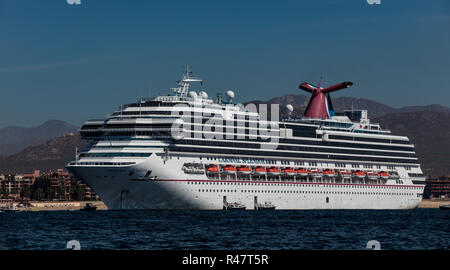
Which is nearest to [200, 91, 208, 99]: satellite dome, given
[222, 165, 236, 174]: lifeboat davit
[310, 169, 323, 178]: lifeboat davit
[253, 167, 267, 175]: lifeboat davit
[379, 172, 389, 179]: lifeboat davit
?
[222, 165, 236, 174]: lifeboat davit

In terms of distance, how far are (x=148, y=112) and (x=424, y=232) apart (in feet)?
130

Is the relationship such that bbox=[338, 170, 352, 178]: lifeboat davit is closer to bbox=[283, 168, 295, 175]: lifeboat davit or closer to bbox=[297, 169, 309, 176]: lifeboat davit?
bbox=[297, 169, 309, 176]: lifeboat davit

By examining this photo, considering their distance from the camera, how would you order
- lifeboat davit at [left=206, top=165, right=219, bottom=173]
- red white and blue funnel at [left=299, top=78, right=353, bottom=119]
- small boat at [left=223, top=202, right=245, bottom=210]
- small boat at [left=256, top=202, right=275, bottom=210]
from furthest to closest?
red white and blue funnel at [left=299, top=78, right=353, bottom=119] → small boat at [left=256, top=202, right=275, bottom=210] → lifeboat davit at [left=206, top=165, right=219, bottom=173] → small boat at [left=223, top=202, right=245, bottom=210]

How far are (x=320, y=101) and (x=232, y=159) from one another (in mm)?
29837

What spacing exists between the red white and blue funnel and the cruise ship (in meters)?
0.28

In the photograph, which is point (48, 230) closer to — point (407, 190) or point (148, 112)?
point (148, 112)

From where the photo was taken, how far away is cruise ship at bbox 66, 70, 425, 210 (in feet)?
268

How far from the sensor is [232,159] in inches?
3590

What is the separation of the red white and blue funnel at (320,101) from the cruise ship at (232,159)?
279 millimetres

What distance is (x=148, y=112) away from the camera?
282 ft

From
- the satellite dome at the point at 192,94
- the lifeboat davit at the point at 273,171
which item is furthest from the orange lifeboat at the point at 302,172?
the satellite dome at the point at 192,94

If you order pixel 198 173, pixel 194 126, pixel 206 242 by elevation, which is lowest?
pixel 206 242

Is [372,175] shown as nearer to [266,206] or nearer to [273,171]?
[273,171]
